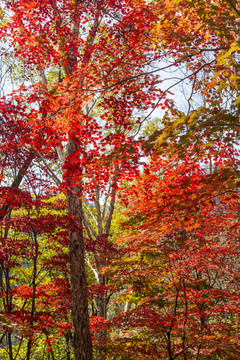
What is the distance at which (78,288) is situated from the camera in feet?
17.2

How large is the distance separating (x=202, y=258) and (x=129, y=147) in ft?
11.8

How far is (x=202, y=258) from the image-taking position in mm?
5473

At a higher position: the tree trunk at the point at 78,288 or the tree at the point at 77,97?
the tree at the point at 77,97

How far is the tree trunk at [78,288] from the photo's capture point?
4.94 m

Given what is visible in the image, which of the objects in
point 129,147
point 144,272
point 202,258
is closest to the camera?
point 129,147

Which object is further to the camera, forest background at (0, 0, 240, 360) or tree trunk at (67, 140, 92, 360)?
A: tree trunk at (67, 140, 92, 360)

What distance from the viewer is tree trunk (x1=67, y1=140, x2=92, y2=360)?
4.94 m

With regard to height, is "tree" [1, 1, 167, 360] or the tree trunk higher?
"tree" [1, 1, 167, 360]

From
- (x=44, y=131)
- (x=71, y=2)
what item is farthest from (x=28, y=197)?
(x=71, y=2)

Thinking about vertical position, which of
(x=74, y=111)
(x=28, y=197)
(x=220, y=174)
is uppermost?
(x=74, y=111)

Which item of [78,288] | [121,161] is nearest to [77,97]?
[121,161]

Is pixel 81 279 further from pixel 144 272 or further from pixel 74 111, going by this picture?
pixel 74 111

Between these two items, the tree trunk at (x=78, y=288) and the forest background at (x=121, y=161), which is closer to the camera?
the forest background at (x=121, y=161)

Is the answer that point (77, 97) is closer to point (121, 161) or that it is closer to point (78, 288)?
point (121, 161)
